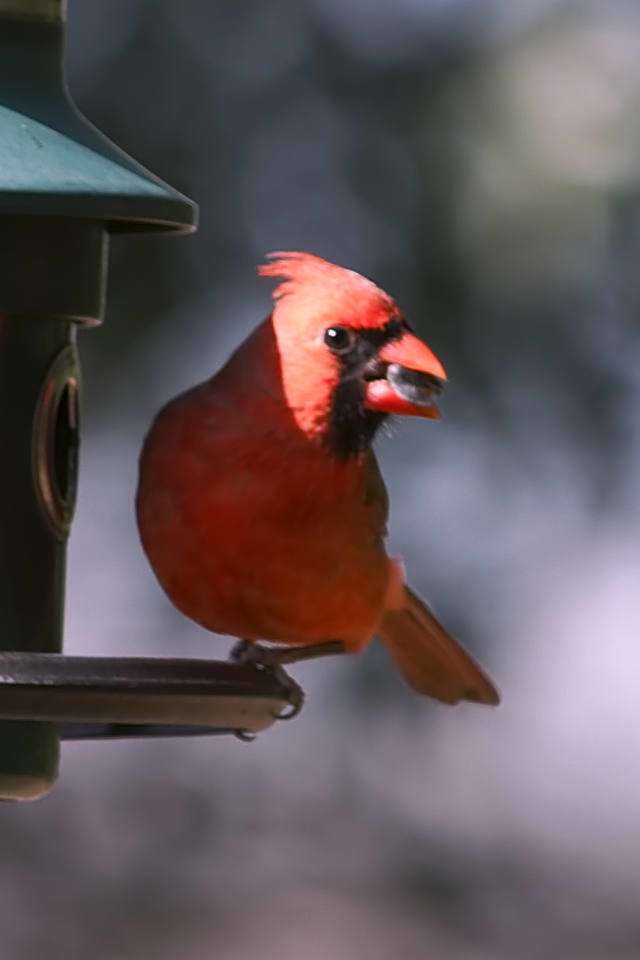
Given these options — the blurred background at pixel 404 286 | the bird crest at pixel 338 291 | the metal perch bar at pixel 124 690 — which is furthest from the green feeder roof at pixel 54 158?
the blurred background at pixel 404 286

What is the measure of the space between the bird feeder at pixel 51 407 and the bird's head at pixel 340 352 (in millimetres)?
352

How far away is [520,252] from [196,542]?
81.6 inches

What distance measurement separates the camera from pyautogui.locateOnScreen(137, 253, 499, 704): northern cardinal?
4.29m

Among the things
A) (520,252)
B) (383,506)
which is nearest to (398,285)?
(520,252)

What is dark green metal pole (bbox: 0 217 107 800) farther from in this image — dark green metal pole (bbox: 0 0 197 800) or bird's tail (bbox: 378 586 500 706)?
bird's tail (bbox: 378 586 500 706)

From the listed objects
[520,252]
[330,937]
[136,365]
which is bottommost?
[330,937]

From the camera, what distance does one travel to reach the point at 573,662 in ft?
26.3

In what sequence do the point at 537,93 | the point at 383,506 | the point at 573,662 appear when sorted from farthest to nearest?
the point at 573,662, the point at 537,93, the point at 383,506

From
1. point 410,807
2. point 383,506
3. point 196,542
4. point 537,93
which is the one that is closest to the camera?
point 196,542

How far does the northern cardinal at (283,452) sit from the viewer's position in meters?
4.29

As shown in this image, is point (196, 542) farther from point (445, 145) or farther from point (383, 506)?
point (445, 145)

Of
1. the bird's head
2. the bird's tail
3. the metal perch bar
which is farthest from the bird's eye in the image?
the bird's tail

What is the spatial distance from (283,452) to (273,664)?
1.45 ft

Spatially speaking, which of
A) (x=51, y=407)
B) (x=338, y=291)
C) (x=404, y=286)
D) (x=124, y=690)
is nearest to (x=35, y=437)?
(x=51, y=407)
